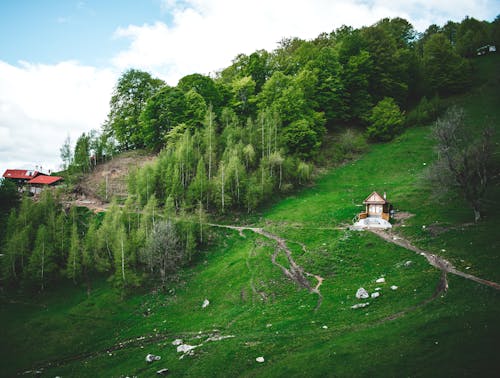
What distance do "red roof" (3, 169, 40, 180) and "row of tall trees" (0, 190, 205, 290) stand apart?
4176 centimetres

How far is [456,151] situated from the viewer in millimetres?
41531

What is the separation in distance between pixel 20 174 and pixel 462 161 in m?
106

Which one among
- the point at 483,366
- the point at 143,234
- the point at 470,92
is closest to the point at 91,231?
the point at 143,234

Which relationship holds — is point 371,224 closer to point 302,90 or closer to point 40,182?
point 302,90

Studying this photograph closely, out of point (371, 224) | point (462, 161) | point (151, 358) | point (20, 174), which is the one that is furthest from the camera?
point (20, 174)

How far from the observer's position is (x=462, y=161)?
40594 millimetres

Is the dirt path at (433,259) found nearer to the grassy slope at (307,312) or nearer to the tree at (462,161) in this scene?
the grassy slope at (307,312)

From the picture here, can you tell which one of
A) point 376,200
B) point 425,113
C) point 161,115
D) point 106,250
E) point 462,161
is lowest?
point 106,250

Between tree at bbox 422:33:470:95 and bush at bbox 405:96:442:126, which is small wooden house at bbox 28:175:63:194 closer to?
bush at bbox 405:96:442:126

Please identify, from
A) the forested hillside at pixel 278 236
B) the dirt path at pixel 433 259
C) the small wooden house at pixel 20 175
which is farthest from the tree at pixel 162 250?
the small wooden house at pixel 20 175

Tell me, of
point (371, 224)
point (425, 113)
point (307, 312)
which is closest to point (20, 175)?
point (307, 312)

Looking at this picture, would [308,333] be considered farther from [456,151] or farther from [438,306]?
[456,151]

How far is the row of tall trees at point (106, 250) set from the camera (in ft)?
155

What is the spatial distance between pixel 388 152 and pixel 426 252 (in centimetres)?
4213
